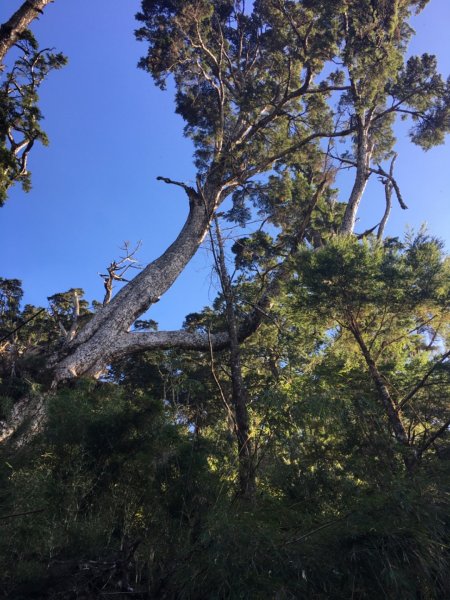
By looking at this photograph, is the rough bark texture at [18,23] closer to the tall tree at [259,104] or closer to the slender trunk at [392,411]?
the tall tree at [259,104]

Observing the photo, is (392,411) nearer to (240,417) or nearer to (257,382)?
(240,417)

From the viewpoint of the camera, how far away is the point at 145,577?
3.20 meters

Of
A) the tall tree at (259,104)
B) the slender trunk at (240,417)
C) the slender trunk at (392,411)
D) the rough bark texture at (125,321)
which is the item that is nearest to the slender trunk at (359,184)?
the tall tree at (259,104)

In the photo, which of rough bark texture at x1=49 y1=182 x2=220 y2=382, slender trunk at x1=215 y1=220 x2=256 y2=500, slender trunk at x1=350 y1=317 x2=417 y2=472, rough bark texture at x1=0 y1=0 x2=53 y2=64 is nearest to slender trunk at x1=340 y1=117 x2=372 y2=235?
rough bark texture at x1=49 y1=182 x2=220 y2=382

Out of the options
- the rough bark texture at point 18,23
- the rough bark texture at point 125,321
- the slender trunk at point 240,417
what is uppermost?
the rough bark texture at point 18,23

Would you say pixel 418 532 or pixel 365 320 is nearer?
pixel 418 532

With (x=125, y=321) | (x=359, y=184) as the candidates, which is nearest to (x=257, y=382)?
(x=125, y=321)

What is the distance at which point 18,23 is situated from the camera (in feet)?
25.1

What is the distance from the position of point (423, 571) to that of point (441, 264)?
17.6 ft

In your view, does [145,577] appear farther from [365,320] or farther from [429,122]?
[429,122]

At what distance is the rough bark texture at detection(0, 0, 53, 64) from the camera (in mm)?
7586

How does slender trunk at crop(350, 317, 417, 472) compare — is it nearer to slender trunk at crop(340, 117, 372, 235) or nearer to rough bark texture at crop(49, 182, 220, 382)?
rough bark texture at crop(49, 182, 220, 382)

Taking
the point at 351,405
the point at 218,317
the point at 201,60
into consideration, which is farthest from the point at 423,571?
the point at 201,60

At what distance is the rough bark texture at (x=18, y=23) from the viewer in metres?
7.59
